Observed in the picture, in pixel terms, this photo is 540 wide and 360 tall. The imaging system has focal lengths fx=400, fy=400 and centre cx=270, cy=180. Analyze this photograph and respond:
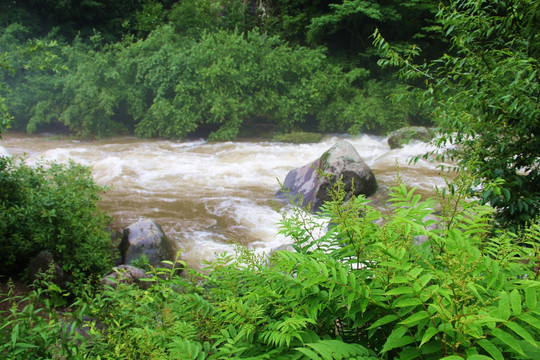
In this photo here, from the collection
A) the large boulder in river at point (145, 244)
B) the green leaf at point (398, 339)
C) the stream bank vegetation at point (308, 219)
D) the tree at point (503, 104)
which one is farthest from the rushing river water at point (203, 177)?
the green leaf at point (398, 339)

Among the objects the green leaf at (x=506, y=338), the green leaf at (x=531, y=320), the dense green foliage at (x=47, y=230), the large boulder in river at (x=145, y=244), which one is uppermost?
the green leaf at (x=531, y=320)

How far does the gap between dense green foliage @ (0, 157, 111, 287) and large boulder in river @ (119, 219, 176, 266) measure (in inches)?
24.9

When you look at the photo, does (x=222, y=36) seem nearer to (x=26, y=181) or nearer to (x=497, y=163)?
(x=26, y=181)

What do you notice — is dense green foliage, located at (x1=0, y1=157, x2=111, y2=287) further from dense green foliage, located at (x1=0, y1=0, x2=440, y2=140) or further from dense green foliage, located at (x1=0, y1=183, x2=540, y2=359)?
dense green foliage, located at (x1=0, y1=0, x2=440, y2=140)

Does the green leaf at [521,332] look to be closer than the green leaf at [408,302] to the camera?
Yes

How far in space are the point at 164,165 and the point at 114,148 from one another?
3074 mm

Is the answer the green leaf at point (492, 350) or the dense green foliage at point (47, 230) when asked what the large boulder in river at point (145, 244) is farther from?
the green leaf at point (492, 350)

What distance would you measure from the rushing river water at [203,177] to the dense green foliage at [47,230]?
3.50 feet

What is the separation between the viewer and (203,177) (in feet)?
35.4

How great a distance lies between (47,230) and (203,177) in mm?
5704

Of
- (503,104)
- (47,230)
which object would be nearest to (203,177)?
(47,230)

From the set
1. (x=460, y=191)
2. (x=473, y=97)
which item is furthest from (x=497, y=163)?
(x=460, y=191)

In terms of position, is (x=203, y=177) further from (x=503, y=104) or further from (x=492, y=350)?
(x=492, y=350)

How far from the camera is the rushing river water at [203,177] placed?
7.72 m
